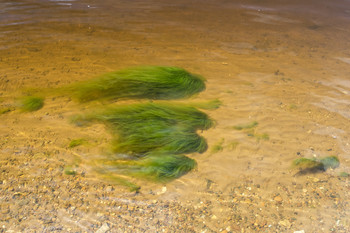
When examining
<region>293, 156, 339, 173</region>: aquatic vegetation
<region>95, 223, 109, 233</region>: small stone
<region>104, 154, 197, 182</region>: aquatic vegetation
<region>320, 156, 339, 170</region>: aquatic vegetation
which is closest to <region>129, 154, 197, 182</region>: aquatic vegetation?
<region>104, 154, 197, 182</region>: aquatic vegetation

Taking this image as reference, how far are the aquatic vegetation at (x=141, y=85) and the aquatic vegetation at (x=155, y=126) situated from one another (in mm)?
254

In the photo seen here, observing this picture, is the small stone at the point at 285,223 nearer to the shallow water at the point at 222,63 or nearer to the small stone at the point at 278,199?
the shallow water at the point at 222,63

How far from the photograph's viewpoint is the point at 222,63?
408cm

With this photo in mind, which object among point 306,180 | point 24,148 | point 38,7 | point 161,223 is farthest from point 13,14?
point 306,180

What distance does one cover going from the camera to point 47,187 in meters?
2.21

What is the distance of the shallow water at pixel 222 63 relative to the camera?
2.63 m

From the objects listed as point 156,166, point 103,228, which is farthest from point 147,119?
point 103,228

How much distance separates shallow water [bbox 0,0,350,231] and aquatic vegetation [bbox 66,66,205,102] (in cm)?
21

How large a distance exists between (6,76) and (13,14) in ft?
7.30

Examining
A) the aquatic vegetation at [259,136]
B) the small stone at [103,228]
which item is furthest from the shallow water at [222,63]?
the small stone at [103,228]

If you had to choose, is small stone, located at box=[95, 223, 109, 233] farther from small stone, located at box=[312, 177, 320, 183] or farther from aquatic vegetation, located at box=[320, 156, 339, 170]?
aquatic vegetation, located at box=[320, 156, 339, 170]

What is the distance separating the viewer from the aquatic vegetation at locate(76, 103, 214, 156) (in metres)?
2.61

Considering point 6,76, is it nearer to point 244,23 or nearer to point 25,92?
point 25,92

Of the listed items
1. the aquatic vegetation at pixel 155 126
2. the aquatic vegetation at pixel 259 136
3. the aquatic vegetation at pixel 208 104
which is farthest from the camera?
the aquatic vegetation at pixel 208 104
